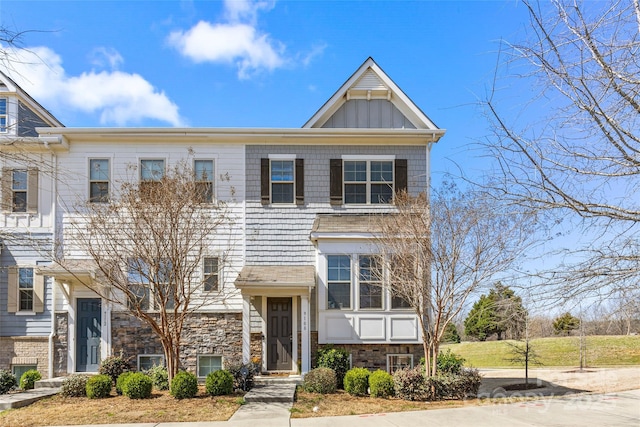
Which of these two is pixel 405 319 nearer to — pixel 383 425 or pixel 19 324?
pixel 383 425

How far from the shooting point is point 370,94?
625 inches

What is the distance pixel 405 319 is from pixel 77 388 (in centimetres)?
853

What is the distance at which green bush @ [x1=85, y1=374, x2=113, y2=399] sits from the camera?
1212 centimetres

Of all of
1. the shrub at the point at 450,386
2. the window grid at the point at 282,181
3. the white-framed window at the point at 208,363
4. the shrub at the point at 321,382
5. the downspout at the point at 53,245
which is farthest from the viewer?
the window grid at the point at 282,181

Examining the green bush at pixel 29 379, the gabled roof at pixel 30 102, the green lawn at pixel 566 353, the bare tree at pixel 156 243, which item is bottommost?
the green lawn at pixel 566 353

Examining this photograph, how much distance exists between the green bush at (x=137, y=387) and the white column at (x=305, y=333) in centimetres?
389

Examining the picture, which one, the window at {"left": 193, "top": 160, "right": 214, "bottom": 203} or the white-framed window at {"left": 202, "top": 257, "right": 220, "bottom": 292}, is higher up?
the window at {"left": 193, "top": 160, "right": 214, "bottom": 203}

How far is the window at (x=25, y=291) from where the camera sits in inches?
591

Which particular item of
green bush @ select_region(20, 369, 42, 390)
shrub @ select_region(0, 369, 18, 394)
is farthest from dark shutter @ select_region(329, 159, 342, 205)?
shrub @ select_region(0, 369, 18, 394)

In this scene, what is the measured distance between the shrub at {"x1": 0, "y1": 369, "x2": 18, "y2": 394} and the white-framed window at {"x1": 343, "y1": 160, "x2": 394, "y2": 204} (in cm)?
1022

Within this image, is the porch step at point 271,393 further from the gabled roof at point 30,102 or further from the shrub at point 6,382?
the gabled roof at point 30,102

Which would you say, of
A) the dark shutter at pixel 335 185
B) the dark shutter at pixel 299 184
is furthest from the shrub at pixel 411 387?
the dark shutter at pixel 299 184

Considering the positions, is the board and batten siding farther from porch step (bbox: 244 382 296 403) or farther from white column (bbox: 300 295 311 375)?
white column (bbox: 300 295 311 375)

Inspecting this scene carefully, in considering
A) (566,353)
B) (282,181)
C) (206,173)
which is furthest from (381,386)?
(566,353)
